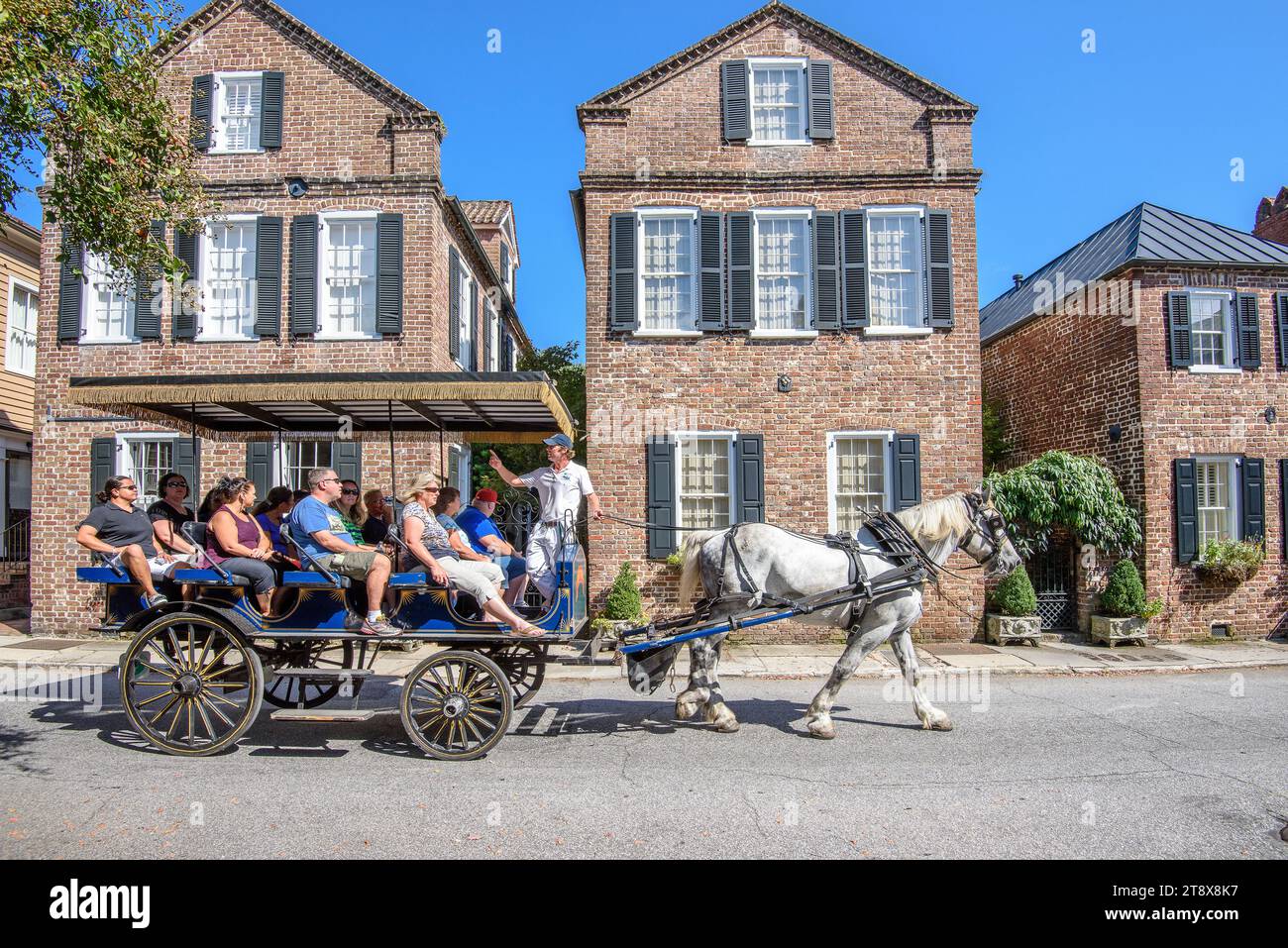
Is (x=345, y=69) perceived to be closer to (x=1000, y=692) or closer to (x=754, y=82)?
(x=754, y=82)

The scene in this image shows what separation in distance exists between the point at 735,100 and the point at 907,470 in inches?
258

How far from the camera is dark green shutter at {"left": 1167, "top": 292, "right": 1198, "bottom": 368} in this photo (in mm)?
13477

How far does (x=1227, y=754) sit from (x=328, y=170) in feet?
45.4

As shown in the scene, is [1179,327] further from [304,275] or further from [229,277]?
[229,277]

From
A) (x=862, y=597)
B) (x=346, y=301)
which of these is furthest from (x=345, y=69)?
(x=862, y=597)

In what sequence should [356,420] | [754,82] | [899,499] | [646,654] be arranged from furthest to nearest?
[754,82] → [899,499] → [356,420] → [646,654]

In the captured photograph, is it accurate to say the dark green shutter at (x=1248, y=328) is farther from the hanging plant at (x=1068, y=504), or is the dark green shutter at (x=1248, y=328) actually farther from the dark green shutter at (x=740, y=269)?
the dark green shutter at (x=740, y=269)

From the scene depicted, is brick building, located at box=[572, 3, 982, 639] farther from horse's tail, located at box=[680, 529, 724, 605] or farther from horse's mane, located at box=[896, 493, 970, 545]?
horse's mane, located at box=[896, 493, 970, 545]

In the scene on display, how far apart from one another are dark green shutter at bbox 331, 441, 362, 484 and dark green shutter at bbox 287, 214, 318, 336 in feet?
6.31

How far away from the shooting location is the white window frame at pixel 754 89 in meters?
13.3

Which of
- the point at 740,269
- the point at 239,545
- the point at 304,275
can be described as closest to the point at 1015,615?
the point at 740,269

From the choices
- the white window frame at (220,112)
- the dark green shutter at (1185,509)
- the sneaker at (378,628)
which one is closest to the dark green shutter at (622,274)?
the white window frame at (220,112)

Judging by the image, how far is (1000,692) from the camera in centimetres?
906

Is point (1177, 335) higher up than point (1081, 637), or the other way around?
point (1177, 335)
